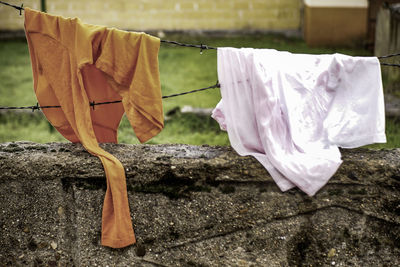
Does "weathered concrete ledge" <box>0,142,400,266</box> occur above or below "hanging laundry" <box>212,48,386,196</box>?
below

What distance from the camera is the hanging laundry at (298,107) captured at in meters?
2.84

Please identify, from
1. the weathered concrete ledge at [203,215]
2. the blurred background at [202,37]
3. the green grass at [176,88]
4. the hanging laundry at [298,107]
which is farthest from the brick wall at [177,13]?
the weathered concrete ledge at [203,215]

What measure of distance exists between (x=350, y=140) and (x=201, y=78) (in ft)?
13.0

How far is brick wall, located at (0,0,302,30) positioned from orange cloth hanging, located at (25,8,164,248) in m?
6.67

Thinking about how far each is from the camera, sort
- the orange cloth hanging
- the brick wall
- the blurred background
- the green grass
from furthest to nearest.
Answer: the brick wall
the blurred background
the green grass
the orange cloth hanging

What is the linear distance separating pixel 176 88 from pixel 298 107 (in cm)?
357

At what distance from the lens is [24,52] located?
336 inches

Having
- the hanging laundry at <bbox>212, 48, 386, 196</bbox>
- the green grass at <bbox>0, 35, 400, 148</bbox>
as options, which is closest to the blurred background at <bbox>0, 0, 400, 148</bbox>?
the green grass at <bbox>0, 35, 400, 148</bbox>

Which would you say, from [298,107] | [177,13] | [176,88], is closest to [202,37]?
[177,13]

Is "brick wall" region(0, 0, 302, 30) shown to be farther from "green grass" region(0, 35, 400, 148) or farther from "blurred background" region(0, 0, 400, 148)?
"green grass" region(0, 35, 400, 148)

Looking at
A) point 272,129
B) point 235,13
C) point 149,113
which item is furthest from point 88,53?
point 235,13

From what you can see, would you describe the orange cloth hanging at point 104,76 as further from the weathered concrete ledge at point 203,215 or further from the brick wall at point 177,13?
the brick wall at point 177,13

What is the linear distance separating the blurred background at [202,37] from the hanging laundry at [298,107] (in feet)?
5.81

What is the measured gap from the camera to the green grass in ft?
15.9
